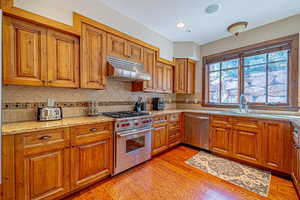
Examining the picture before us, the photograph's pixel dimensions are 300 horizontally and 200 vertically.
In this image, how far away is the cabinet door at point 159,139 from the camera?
104 inches

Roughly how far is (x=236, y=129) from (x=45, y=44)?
3.42m

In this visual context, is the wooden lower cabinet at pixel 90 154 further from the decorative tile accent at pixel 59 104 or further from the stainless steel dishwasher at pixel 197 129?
the stainless steel dishwasher at pixel 197 129

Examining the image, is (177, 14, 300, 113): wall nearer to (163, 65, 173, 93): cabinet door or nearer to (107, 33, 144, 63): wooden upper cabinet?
(163, 65, 173, 93): cabinet door

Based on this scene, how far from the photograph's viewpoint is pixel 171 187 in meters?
1.80

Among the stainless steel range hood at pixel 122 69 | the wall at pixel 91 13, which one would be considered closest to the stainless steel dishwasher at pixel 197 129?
the stainless steel range hood at pixel 122 69

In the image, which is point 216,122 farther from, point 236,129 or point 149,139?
point 149,139

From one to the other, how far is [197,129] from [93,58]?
8.79 feet

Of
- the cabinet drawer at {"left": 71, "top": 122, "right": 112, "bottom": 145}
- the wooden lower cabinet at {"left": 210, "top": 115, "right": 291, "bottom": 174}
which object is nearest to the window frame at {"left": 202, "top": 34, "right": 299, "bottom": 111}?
the wooden lower cabinet at {"left": 210, "top": 115, "right": 291, "bottom": 174}

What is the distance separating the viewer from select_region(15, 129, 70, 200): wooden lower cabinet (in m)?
1.27

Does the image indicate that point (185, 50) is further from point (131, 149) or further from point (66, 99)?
point (66, 99)

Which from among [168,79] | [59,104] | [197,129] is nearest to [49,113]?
[59,104]

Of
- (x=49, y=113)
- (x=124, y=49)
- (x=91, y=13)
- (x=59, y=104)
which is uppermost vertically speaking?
(x=91, y=13)

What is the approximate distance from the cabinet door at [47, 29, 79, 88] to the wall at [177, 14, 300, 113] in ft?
10.3

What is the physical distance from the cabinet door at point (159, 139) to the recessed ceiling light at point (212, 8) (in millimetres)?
2376
